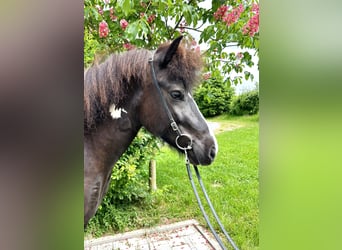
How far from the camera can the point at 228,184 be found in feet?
4.20

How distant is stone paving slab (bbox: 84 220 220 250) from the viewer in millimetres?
1211

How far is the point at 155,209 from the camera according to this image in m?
1.26

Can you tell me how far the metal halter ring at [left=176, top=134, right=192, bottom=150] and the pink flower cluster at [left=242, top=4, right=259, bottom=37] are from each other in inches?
22.3

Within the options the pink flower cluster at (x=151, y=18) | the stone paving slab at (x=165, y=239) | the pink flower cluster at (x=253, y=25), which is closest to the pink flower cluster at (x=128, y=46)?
the pink flower cluster at (x=151, y=18)

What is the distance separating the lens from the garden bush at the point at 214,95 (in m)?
1.13

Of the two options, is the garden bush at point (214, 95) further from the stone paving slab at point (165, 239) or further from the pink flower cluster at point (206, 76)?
the stone paving slab at point (165, 239)

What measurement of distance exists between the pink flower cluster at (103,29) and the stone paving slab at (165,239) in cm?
90

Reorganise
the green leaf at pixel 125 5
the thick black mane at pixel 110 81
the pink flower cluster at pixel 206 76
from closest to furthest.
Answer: the thick black mane at pixel 110 81
the green leaf at pixel 125 5
the pink flower cluster at pixel 206 76

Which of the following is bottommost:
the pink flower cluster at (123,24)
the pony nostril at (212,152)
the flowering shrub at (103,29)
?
the pony nostril at (212,152)

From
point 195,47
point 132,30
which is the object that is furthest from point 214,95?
point 132,30

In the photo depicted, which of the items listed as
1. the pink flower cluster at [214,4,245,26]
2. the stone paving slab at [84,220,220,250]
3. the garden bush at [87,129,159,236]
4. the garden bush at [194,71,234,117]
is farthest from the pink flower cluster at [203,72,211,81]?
the stone paving slab at [84,220,220,250]
